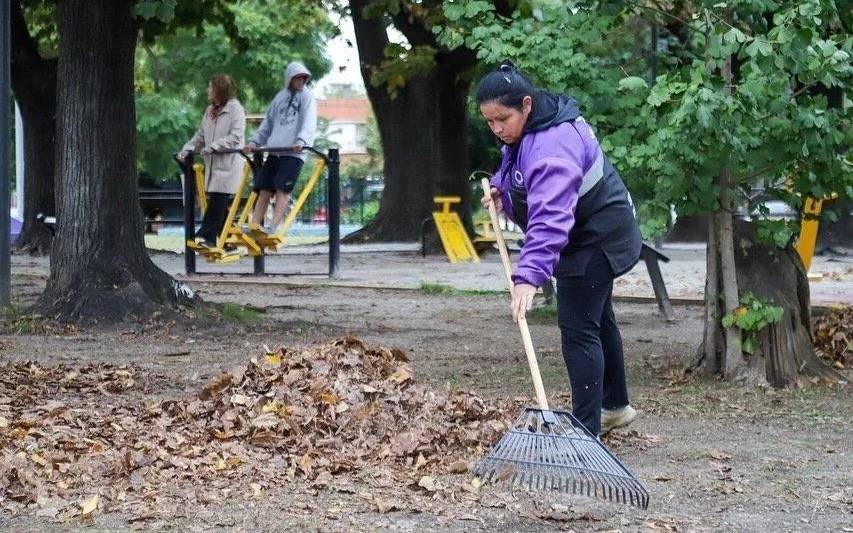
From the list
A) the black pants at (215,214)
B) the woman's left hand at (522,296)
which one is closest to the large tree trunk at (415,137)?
the black pants at (215,214)

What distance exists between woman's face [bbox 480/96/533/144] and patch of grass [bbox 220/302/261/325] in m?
5.46

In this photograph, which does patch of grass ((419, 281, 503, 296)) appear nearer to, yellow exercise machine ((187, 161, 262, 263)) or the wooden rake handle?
yellow exercise machine ((187, 161, 262, 263))

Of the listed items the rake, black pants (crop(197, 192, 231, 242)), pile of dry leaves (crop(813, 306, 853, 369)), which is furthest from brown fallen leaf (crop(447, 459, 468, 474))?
black pants (crop(197, 192, 231, 242))

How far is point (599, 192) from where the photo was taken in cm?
558

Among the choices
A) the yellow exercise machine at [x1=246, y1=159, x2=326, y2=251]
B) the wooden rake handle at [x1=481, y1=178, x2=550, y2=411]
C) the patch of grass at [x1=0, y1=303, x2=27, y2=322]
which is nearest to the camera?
the wooden rake handle at [x1=481, y1=178, x2=550, y2=411]

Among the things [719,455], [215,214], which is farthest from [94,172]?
[719,455]

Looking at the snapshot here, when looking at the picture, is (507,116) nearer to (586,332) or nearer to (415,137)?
(586,332)

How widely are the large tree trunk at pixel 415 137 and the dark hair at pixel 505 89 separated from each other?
636 inches

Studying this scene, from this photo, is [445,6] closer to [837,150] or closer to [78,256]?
[837,150]

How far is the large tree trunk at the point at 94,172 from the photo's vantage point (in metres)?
10.5

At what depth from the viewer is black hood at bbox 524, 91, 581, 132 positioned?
5.45 meters

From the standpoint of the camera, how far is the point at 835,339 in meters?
8.83

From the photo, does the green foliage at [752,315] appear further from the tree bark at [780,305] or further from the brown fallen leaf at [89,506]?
the brown fallen leaf at [89,506]

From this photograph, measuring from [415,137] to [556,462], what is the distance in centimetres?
1793
